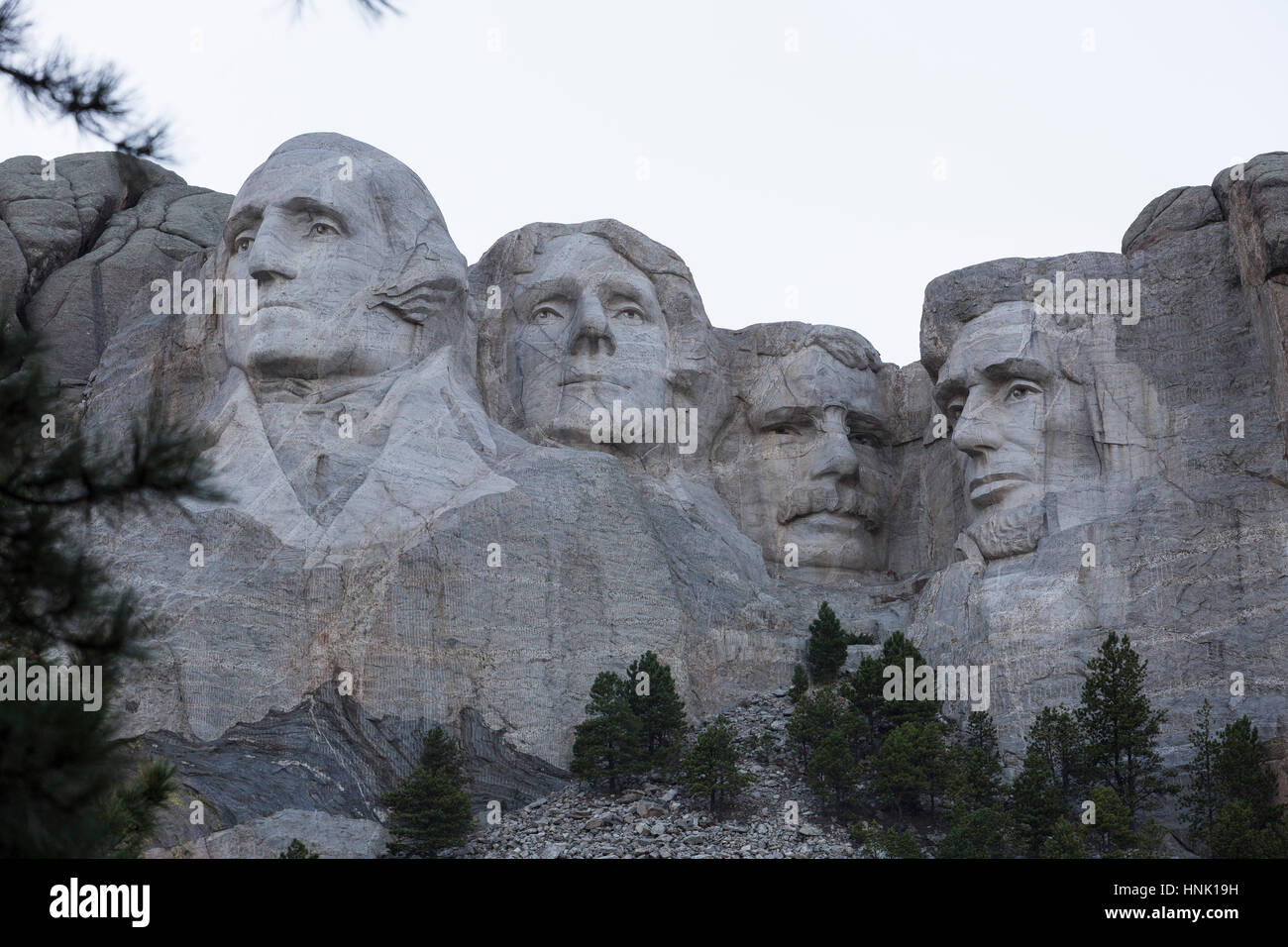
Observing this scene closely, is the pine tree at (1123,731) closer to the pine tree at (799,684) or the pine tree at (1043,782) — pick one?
the pine tree at (1043,782)

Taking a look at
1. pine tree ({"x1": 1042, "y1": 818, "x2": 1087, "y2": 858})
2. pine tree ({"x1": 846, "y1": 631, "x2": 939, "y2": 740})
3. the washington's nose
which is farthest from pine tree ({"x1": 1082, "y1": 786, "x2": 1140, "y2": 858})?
the washington's nose

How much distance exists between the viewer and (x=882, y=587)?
65.2ft

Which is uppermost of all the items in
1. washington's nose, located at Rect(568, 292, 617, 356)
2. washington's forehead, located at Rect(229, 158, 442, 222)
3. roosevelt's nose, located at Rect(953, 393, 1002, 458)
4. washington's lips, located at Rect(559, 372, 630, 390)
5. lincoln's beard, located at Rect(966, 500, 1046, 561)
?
washington's forehead, located at Rect(229, 158, 442, 222)

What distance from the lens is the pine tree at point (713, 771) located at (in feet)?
51.0

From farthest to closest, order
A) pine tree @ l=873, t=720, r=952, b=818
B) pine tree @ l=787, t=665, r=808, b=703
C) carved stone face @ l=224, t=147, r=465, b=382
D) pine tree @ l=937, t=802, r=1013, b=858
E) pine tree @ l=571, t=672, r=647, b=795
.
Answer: carved stone face @ l=224, t=147, r=465, b=382
pine tree @ l=787, t=665, r=808, b=703
pine tree @ l=571, t=672, r=647, b=795
pine tree @ l=873, t=720, r=952, b=818
pine tree @ l=937, t=802, r=1013, b=858

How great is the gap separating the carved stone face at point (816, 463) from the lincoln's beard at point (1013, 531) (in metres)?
2.15

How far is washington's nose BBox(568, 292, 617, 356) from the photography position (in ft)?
65.4

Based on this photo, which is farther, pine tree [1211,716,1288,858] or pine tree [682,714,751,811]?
pine tree [682,714,751,811]

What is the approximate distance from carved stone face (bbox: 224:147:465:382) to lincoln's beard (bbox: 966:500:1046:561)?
15.2 feet

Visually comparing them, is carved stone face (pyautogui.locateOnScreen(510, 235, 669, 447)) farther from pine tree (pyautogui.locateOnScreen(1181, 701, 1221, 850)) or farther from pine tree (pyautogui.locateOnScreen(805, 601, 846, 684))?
pine tree (pyautogui.locateOnScreen(1181, 701, 1221, 850))

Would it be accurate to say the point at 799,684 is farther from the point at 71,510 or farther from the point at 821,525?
the point at 71,510
